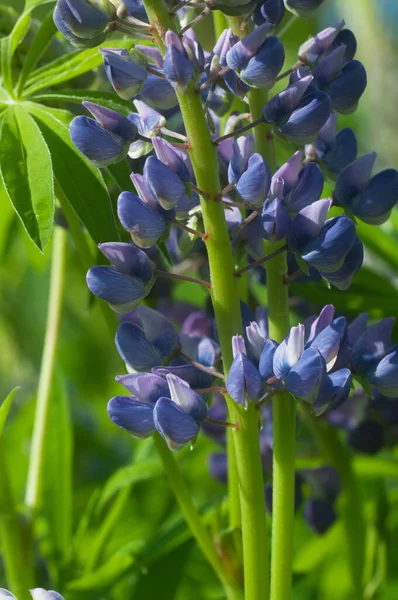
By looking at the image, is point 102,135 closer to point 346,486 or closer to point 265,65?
point 265,65

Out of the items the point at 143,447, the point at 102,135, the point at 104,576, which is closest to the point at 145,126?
the point at 102,135

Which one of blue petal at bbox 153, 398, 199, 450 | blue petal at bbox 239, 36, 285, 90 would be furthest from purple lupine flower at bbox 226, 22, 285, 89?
blue petal at bbox 153, 398, 199, 450

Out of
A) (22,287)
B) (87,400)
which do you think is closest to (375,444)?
(87,400)

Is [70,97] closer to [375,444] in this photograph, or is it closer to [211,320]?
[211,320]

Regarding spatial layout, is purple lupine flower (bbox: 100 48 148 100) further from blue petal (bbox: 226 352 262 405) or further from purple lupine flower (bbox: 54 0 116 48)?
blue petal (bbox: 226 352 262 405)

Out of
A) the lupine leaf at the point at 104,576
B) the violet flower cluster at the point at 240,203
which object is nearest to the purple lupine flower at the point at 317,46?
the violet flower cluster at the point at 240,203

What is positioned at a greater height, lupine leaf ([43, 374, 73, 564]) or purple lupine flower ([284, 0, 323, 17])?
purple lupine flower ([284, 0, 323, 17])
